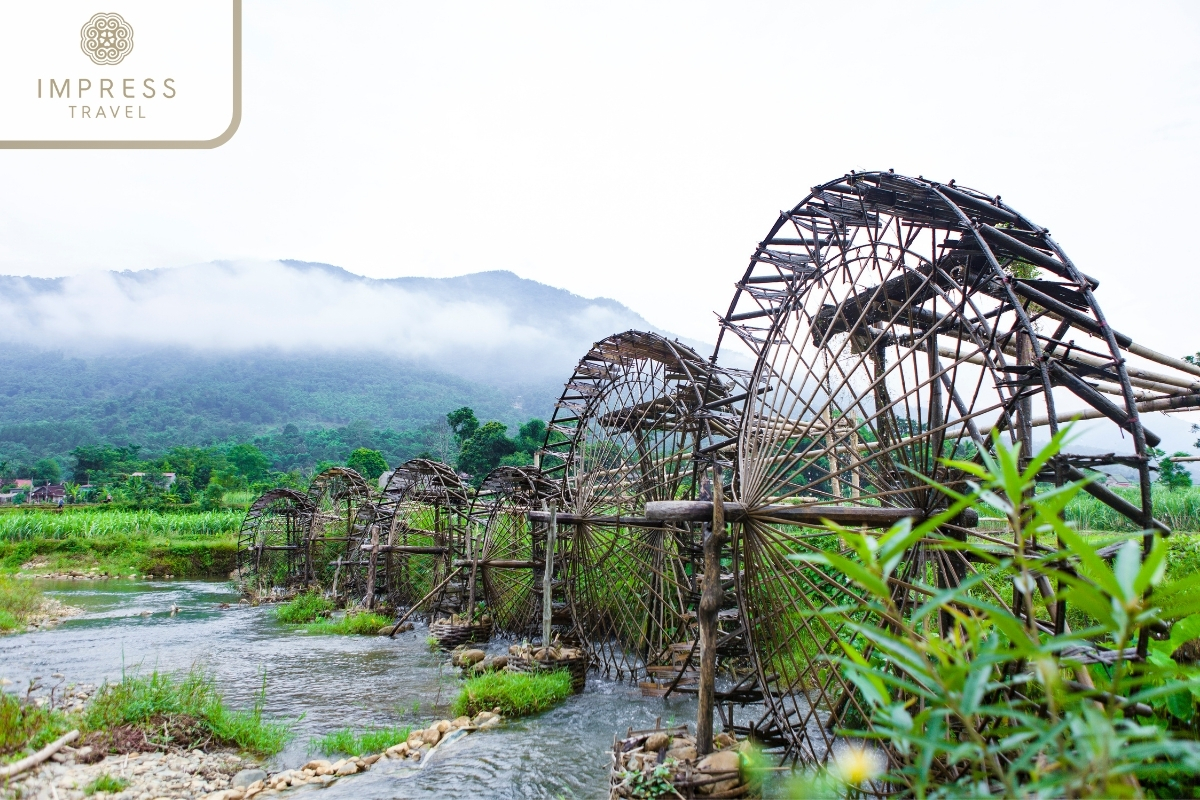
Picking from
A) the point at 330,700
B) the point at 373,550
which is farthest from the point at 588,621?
the point at 373,550

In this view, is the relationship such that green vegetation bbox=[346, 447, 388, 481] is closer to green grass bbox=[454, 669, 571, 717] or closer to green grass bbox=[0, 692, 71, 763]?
green grass bbox=[454, 669, 571, 717]

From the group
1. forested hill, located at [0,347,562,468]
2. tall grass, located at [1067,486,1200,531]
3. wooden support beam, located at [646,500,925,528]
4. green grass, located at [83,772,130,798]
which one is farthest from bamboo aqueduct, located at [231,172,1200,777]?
forested hill, located at [0,347,562,468]

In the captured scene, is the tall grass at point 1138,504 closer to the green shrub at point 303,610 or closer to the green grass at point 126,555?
the green shrub at point 303,610

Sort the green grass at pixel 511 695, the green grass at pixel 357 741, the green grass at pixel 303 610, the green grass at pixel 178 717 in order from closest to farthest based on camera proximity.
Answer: the green grass at pixel 178 717 → the green grass at pixel 357 741 → the green grass at pixel 511 695 → the green grass at pixel 303 610

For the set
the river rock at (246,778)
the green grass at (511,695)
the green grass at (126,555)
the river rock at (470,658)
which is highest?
the river rock at (246,778)

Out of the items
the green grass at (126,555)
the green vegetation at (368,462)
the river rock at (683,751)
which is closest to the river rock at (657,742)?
the river rock at (683,751)

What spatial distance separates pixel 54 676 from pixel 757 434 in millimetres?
13798

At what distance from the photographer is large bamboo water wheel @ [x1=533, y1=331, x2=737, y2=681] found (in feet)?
42.1

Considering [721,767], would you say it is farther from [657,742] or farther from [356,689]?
[356,689]

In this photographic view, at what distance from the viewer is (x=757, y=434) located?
781 cm

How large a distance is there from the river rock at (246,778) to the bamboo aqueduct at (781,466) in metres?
5.33

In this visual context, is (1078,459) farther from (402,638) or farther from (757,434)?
(402,638)

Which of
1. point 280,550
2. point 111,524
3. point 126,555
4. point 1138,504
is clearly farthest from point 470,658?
point 111,524

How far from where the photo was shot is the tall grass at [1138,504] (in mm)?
22016
